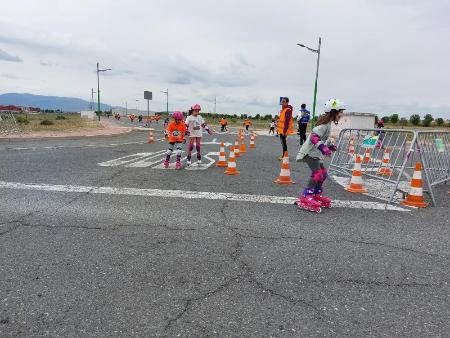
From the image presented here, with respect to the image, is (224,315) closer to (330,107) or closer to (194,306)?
(194,306)

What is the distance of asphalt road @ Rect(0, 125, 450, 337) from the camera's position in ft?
8.64

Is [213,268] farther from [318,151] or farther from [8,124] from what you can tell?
[8,124]

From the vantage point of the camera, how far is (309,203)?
5.79 metres

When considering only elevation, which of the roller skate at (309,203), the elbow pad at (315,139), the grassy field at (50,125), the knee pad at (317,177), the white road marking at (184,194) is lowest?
the grassy field at (50,125)

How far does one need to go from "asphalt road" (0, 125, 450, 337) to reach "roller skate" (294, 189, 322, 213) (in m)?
0.20

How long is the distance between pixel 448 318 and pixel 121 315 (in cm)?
251

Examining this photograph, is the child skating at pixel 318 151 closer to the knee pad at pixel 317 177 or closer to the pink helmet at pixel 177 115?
the knee pad at pixel 317 177

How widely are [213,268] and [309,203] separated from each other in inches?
108

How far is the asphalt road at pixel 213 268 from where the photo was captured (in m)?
2.63

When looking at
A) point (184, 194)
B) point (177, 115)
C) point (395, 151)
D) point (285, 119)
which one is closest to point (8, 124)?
point (177, 115)

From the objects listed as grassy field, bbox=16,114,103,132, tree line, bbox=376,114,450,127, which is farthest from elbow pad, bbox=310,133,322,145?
Result: tree line, bbox=376,114,450,127

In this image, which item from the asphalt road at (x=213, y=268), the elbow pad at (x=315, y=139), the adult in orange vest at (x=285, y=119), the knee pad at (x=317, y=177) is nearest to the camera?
the asphalt road at (x=213, y=268)

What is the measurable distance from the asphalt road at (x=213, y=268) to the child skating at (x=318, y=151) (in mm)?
291

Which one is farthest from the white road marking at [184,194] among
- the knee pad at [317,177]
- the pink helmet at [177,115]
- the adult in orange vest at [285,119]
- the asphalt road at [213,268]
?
the adult in orange vest at [285,119]
